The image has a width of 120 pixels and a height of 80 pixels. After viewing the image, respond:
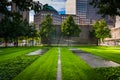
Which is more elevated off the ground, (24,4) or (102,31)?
(102,31)

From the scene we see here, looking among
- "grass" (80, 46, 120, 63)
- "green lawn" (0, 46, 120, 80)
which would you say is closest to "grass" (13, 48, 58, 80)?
"green lawn" (0, 46, 120, 80)

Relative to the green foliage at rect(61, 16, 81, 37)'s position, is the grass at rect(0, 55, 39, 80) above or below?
below

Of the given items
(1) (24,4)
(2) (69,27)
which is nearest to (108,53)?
(1) (24,4)

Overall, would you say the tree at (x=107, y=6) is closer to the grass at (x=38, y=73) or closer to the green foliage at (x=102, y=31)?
the grass at (x=38, y=73)

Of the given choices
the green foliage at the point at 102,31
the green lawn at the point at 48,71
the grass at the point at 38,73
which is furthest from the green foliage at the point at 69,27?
the grass at the point at 38,73

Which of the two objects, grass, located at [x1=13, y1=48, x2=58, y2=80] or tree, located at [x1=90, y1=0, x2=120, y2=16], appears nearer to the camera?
grass, located at [x1=13, y1=48, x2=58, y2=80]

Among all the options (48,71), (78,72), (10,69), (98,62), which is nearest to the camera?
(78,72)

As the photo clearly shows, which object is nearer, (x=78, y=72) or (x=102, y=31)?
(x=78, y=72)

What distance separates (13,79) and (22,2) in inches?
168

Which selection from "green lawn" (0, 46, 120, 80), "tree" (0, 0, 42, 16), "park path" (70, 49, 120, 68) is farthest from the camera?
"park path" (70, 49, 120, 68)

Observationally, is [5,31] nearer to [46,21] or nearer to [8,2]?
[46,21]

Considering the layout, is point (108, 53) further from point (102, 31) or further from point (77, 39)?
point (77, 39)

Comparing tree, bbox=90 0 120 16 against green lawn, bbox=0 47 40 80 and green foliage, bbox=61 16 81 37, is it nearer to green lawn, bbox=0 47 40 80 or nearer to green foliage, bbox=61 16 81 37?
green lawn, bbox=0 47 40 80

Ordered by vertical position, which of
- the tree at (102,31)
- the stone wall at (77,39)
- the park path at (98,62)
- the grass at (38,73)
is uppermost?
the tree at (102,31)
